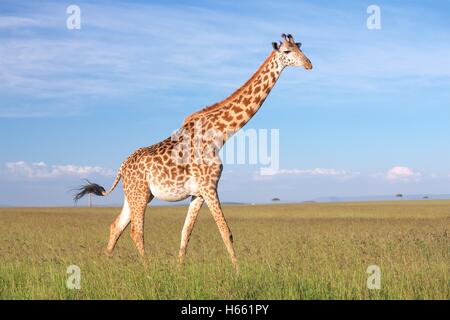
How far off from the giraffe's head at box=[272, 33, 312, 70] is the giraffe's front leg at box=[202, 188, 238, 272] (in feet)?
9.02

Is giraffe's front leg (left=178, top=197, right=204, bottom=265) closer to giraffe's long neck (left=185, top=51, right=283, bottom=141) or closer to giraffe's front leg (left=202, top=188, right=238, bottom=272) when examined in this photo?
giraffe's front leg (left=202, top=188, right=238, bottom=272)

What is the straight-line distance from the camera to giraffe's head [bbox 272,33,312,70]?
418 inches

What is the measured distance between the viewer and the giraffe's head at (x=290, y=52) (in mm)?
10609

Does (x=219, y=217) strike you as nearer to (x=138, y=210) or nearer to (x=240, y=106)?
(x=138, y=210)

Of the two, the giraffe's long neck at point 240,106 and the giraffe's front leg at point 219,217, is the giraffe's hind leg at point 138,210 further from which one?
the giraffe's long neck at point 240,106

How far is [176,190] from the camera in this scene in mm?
11086

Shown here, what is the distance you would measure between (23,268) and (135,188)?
260 centimetres

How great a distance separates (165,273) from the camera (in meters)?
9.26

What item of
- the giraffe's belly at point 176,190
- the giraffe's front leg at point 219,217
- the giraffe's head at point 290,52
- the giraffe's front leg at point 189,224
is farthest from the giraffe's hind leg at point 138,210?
the giraffe's head at point 290,52

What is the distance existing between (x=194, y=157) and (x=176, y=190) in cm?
71

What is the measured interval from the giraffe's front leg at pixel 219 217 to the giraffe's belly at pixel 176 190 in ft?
1.28

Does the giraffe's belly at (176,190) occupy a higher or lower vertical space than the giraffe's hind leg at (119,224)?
higher

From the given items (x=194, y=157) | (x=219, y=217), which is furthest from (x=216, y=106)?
(x=219, y=217)
